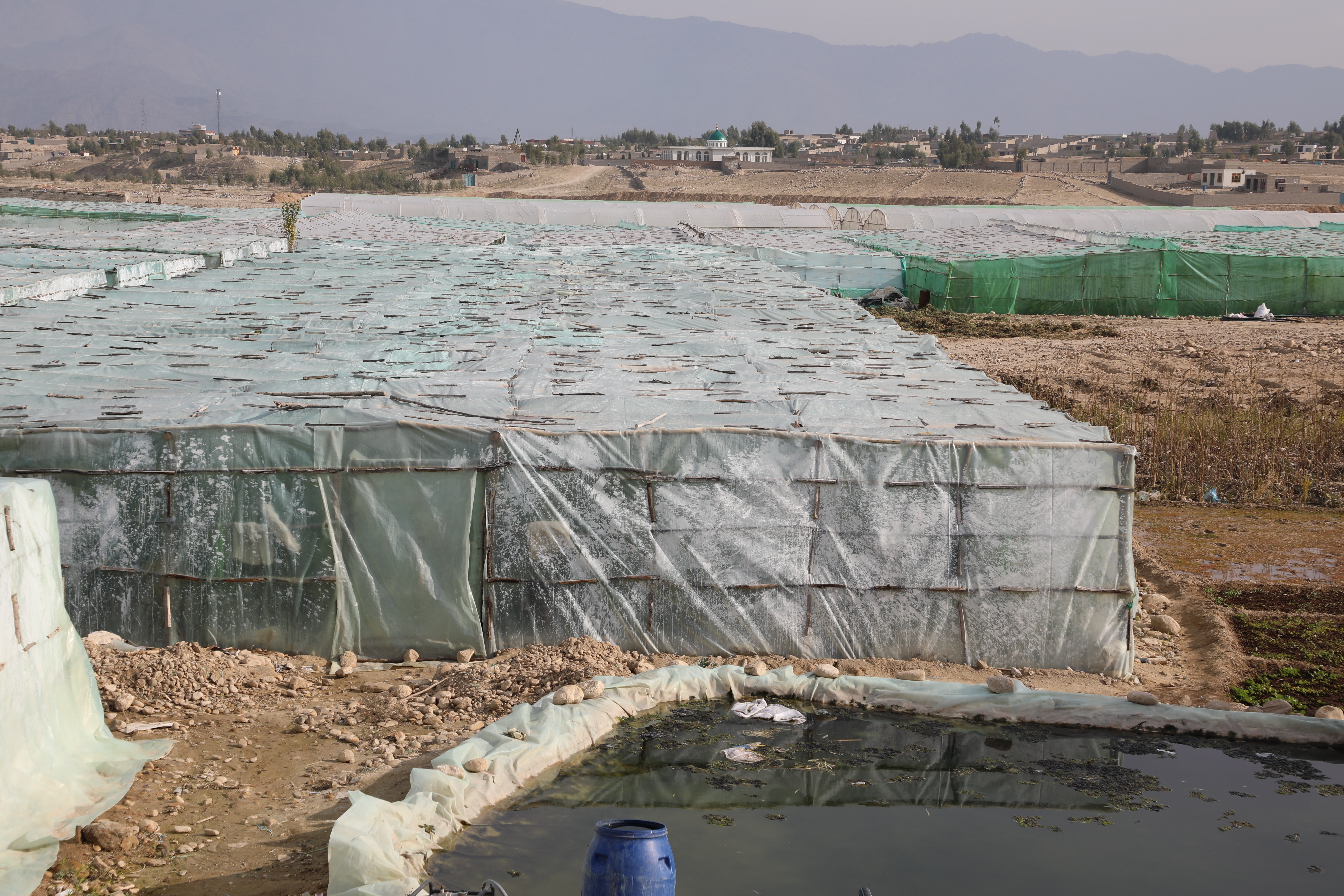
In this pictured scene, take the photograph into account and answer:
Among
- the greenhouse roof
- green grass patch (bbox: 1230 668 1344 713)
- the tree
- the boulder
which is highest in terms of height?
the tree

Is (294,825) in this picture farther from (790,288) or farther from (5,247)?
(5,247)

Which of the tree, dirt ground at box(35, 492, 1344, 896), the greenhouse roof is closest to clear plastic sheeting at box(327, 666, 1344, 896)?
dirt ground at box(35, 492, 1344, 896)

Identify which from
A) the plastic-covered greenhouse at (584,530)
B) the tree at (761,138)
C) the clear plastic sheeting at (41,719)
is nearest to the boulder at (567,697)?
the plastic-covered greenhouse at (584,530)

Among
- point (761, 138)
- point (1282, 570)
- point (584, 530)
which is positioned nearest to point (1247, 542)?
point (1282, 570)

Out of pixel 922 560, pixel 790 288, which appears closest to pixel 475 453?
pixel 922 560

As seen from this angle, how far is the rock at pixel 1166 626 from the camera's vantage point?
909cm

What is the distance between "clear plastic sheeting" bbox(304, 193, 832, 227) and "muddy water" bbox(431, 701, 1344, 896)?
3522cm

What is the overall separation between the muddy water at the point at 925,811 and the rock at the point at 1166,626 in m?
2.74

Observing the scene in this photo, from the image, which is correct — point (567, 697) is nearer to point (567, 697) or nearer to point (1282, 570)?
point (567, 697)

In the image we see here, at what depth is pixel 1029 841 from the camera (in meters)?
5.43

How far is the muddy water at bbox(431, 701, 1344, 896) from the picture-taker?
16.5ft

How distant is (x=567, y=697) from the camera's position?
6410 millimetres

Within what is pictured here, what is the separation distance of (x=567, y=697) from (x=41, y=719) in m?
2.74

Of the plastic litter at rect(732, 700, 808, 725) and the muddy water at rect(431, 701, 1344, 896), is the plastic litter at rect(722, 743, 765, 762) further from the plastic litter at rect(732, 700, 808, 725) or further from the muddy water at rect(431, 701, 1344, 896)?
the plastic litter at rect(732, 700, 808, 725)
